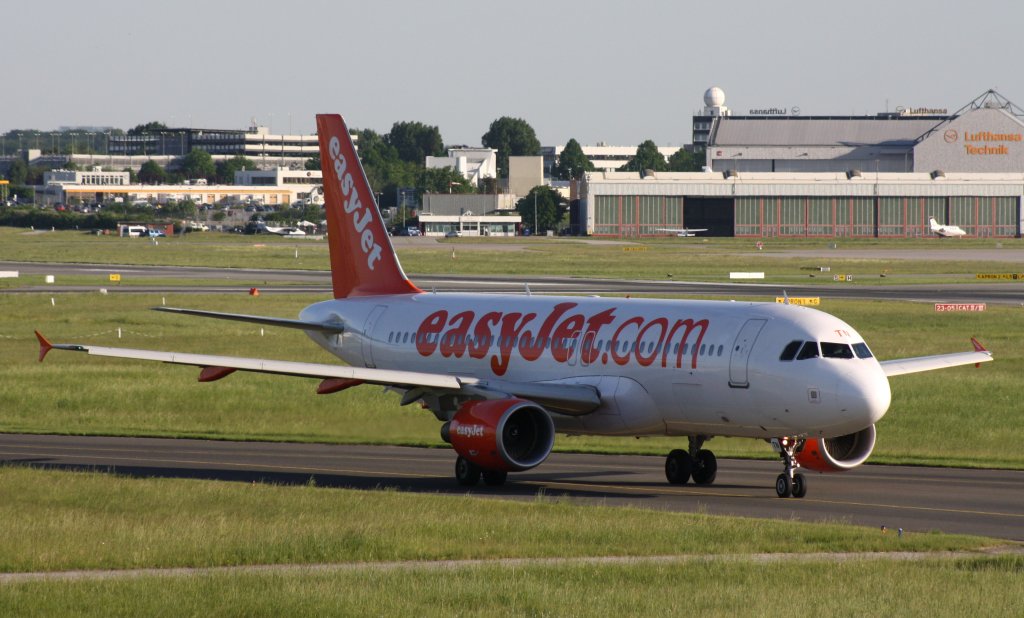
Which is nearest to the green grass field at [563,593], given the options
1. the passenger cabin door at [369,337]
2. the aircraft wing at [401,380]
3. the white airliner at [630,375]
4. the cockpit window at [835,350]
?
the white airliner at [630,375]

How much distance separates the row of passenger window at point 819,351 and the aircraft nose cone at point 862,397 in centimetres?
71

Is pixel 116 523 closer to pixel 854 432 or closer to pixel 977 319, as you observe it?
pixel 854 432

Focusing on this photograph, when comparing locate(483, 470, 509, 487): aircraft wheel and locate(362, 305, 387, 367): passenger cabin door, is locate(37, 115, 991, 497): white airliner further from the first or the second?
locate(362, 305, 387, 367): passenger cabin door

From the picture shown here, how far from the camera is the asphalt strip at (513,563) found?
22.7 meters

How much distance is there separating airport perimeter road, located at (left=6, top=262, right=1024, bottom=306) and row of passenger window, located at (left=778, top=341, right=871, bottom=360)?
195 ft

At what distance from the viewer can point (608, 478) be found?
3766cm

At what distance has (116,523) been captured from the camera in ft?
91.1

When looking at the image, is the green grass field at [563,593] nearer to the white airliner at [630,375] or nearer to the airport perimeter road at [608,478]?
the airport perimeter road at [608,478]

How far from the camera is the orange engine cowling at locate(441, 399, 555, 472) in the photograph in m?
34.4

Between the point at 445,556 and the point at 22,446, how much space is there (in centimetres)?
2242

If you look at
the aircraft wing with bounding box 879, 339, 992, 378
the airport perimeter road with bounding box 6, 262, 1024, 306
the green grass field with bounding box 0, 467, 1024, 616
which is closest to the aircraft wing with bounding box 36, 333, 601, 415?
the green grass field with bounding box 0, 467, 1024, 616

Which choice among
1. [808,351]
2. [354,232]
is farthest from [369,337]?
[808,351]

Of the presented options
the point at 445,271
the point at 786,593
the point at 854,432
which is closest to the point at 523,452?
the point at 854,432

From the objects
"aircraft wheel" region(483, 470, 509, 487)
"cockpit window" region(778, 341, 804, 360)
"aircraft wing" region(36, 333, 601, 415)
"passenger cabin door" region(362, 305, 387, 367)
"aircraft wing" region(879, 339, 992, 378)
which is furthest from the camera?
"passenger cabin door" region(362, 305, 387, 367)
